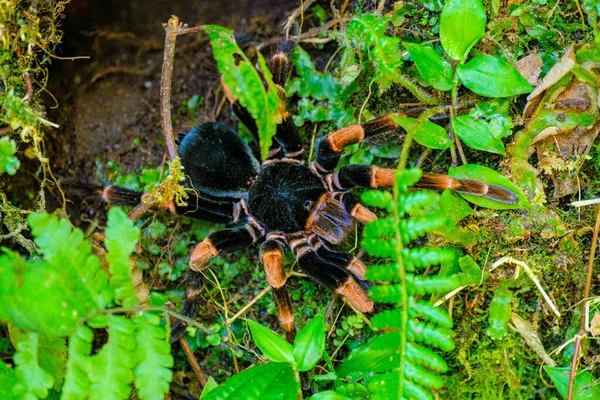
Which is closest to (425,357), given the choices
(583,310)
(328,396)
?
(328,396)

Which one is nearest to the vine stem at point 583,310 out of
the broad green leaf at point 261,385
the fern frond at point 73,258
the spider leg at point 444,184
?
the spider leg at point 444,184

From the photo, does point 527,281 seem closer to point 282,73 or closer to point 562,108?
point 562,108

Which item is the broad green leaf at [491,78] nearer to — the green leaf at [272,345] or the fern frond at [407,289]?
the fern frond at [407,289]

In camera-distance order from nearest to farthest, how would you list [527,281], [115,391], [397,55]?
[115,391] → [397,55] → [527,281]

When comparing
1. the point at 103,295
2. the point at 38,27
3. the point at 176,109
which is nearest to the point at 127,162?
the point at 176,109

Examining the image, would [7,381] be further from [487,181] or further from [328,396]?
[487,181]

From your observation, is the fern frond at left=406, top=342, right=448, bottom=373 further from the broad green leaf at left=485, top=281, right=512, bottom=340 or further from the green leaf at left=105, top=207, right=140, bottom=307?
the green leaf at left=105, top=207, right=140, bottom=307

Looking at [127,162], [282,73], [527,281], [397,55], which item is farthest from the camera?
[127,162]
